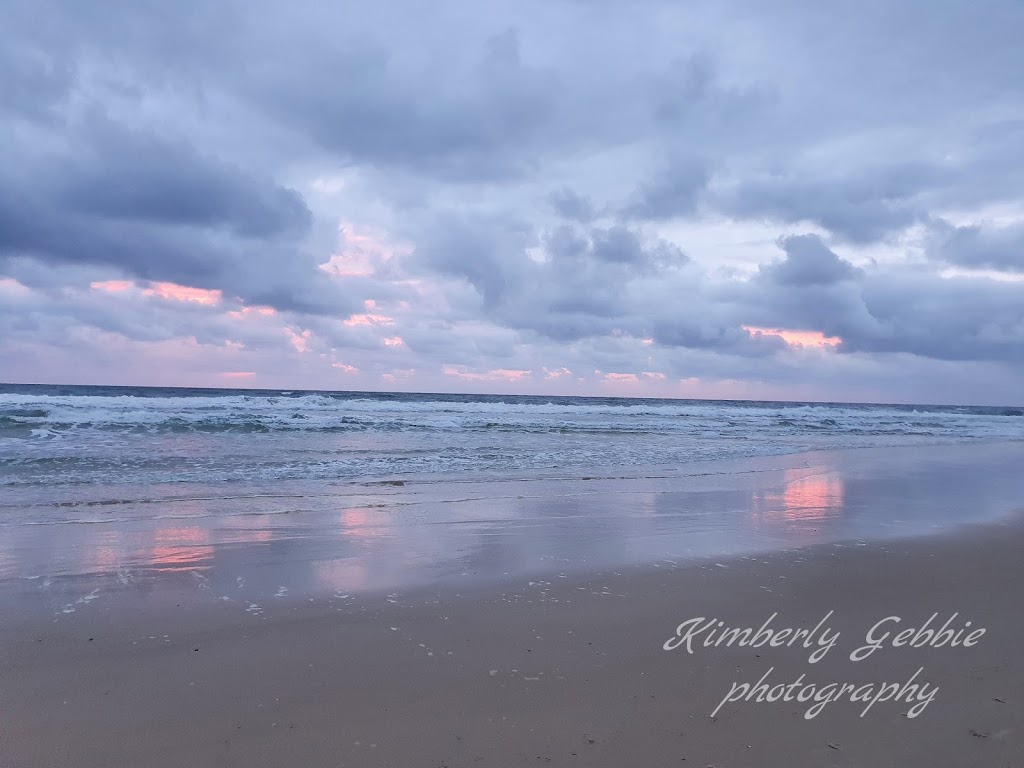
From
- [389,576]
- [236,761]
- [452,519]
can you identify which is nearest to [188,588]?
[389,576]

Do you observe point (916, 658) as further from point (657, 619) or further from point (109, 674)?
point (109, 674)

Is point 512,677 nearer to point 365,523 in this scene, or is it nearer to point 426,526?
point 426,526

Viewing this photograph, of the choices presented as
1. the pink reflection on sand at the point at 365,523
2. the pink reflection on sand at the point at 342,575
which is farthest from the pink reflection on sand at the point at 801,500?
the pink reflection on sand at the point at 342,575

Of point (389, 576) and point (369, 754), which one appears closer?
point (369, 754)

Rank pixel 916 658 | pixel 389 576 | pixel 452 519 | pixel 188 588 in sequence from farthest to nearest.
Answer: pixel 452 519, pixel 389 576, pixel 188 588, pixel 916 658

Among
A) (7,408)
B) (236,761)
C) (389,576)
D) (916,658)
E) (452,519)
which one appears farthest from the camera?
(7,408)

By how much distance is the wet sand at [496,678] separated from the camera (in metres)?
3.34

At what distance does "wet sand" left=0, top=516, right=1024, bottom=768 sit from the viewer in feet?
11.0

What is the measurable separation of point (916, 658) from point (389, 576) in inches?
169

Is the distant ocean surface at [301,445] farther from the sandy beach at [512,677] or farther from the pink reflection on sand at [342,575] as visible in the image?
the sandy beach at [512,677]

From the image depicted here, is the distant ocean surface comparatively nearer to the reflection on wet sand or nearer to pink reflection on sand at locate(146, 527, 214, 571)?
the reflection on wet sand

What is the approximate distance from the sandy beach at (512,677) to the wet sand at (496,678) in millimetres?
15

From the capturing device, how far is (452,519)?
9.19 meters

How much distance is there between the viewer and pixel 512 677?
Result: 13.5 feet
